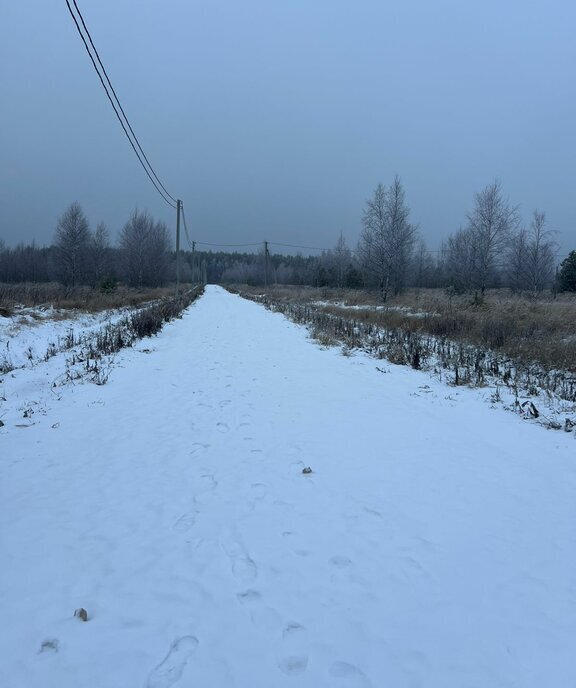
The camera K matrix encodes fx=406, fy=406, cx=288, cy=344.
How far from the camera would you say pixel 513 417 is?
5906 millimetres

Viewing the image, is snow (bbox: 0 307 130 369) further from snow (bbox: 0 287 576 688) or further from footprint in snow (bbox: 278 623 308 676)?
footprint in snow (bbox: 278 623 308 676)

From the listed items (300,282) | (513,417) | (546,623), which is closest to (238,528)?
(546,623)

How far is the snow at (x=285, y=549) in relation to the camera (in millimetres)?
2025

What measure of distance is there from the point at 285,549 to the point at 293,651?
817 millimetres

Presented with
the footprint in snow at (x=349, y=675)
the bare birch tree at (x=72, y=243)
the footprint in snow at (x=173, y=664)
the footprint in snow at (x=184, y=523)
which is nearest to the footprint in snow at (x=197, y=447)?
the footprint in snow at (x=184, y=523)

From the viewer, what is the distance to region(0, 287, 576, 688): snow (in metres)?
2.03

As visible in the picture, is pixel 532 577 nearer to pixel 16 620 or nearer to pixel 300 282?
pixel 16 620

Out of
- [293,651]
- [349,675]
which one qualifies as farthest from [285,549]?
[349,675]

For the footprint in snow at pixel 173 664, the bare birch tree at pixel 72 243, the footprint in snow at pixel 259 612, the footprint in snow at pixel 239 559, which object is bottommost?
the footprint in snow at pixel 173 664

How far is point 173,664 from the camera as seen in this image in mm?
1988

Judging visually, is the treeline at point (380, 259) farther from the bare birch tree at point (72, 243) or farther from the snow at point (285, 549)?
the snow at point (285, 549)

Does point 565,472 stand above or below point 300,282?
below

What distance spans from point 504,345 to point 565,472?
735cm

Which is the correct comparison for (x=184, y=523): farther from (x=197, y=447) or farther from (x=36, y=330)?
(x=36, y=330)
